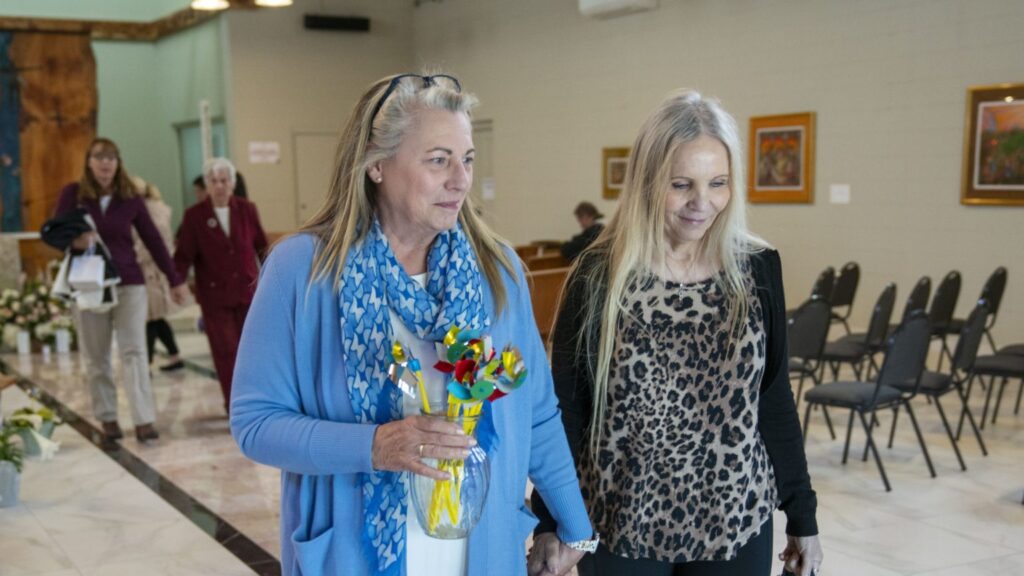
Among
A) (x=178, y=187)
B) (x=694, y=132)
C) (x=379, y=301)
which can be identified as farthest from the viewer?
(x=178, y=187)

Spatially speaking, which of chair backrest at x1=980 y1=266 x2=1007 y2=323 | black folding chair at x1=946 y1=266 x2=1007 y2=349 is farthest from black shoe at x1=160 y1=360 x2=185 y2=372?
chair backrest at x1=980 y1=266 x2=1007 y2=323

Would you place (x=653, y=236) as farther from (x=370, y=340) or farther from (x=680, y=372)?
(x=370, y=340)

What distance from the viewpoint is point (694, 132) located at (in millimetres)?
1911

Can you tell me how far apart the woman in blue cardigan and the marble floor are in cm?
261

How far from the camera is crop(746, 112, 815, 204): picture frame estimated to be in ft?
30.0

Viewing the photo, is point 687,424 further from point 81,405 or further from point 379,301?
point 81,405

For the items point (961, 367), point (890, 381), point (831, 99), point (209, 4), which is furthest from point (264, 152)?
point (890, 381)

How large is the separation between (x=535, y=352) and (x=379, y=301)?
1.13 feet

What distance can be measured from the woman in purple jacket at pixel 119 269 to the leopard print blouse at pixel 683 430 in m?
4.30

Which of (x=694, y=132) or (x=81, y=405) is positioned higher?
(x=694, y=132)

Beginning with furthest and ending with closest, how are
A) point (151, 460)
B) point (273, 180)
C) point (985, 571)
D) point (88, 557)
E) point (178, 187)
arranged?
point (178, 187) < point (273, 180) < point (151, 460) < point (88, 557) < point (985, 571)

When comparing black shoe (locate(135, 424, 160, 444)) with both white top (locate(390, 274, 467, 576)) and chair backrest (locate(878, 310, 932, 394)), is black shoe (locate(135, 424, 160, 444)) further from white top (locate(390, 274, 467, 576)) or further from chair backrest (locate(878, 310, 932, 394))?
white top (locate(390, 274, 467, 576))

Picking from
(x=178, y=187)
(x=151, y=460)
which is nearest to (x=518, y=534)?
(x=151, y=460)

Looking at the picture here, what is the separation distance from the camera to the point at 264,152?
1395 cm
